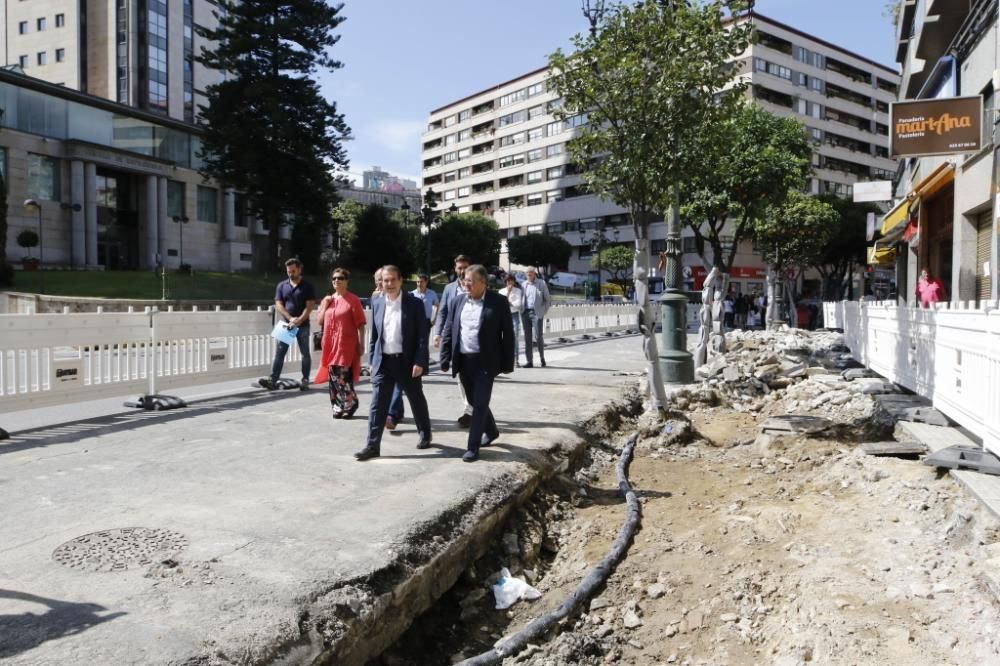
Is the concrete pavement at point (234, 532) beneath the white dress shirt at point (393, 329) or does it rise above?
beneath

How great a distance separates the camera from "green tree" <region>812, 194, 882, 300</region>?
52.3 m

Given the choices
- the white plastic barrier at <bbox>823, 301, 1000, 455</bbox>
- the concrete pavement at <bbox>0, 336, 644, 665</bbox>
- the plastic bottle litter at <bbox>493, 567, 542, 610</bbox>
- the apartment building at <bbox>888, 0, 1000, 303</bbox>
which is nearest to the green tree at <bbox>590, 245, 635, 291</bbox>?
the apartment building at <bbox>888, 0, 1000, 303</bbox>

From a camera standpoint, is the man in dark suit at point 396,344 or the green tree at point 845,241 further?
the green tree at point 845,241

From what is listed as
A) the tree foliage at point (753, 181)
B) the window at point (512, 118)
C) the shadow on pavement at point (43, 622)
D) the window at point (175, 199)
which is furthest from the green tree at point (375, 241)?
the shadow on pavement at point (43, 622)

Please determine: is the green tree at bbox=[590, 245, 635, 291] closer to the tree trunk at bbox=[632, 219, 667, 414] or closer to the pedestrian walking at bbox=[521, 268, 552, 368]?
the pedestrian walking at bbox=[521, 268, 552, 368]

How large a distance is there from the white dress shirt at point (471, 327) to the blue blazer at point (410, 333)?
326 millimetres

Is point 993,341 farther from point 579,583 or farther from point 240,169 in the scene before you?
point 240,169

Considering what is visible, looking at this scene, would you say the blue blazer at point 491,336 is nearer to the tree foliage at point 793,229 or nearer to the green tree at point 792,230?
the green tree at point 792,230

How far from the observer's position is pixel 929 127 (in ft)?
43.2

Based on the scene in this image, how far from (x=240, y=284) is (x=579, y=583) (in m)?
39.3

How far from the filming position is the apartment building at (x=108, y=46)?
61.3 metres

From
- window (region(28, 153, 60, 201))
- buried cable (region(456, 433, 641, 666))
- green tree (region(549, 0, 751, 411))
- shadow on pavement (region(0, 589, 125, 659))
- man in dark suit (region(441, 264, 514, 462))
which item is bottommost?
buried cable (region(456, 433, 641, 666))

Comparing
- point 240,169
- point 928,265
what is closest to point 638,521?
point 928,265

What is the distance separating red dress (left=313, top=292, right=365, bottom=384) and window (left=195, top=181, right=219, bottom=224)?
5243 centimetres
